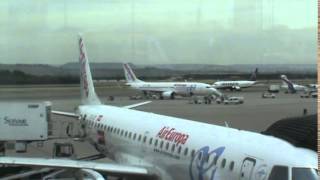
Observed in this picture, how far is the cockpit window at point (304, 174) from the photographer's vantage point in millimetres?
5906

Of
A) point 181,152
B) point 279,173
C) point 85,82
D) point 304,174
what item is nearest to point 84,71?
point 85,82

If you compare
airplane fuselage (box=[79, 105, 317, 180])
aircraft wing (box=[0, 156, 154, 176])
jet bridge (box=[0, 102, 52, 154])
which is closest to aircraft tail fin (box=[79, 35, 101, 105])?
jet bridge (box=[0, 102, 52, 154])

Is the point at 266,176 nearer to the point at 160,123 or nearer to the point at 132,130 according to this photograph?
Answer: the point at 160,123

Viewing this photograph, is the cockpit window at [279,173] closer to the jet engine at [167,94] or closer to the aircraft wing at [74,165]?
the aircraft wing at [74,165]

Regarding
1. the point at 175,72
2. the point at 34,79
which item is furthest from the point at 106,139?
the point at 175,72

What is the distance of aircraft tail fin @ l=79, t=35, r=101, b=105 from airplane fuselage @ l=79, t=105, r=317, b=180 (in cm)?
224

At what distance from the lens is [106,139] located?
42.5 ft

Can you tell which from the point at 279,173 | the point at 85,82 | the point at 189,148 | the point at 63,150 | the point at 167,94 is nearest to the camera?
the point at 279,173

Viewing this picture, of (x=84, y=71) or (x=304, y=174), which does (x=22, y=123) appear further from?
(x=304, y=174)

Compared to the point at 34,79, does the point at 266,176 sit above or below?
below

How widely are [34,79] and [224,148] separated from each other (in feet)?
25.2

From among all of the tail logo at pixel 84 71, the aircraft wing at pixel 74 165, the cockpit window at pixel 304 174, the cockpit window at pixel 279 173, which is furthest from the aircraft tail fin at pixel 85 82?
the cockpit window at pixel 304 174

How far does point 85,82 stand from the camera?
658 inches

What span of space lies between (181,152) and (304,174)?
298 centimetres
